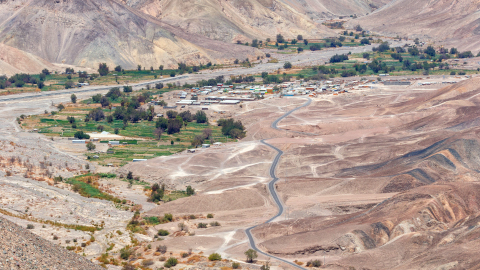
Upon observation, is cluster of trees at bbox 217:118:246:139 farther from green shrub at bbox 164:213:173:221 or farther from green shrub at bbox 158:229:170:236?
green shrub at bbox 158:229:170:236

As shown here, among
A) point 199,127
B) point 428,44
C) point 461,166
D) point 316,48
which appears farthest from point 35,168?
point 428,44

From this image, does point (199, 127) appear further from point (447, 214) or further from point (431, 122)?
point (447, 214)

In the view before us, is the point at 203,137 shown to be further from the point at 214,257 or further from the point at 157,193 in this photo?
the point at 214,257

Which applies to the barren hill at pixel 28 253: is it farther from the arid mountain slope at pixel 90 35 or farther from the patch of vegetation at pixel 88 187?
the arid mountain slope at pixel 90 35

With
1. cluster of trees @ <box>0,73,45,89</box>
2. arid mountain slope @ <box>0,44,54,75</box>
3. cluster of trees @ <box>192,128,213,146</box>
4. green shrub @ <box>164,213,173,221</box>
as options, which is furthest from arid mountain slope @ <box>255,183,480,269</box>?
arid mountain slope @ <box>0,44,54,75</box>

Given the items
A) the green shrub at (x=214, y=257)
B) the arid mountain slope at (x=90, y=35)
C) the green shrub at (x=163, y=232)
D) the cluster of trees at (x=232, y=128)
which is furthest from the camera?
the arid mountain slope at (x=90, y=35)

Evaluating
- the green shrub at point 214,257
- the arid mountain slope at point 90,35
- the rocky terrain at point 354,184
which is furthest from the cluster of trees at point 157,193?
the arid mountain slope at point 90,35

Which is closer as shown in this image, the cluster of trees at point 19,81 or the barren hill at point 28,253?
the barren hill at point 28,253
